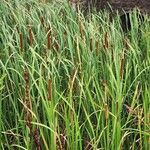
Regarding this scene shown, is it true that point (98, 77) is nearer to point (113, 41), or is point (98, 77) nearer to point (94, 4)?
point (113, 41)

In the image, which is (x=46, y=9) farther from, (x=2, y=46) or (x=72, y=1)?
(x=72, y=1)

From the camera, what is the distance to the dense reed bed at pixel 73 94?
60.2 inches

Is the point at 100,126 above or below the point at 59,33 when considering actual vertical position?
below

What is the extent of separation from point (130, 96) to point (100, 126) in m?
0.32

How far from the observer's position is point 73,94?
185 centimetres

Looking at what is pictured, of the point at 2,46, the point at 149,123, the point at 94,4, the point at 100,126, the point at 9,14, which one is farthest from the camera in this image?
the point at 94,4

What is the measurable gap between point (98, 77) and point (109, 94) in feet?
0.86

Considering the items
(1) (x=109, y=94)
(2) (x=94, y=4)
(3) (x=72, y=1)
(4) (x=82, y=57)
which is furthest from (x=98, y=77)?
(3) (x=72, y=1)

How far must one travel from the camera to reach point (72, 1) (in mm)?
3850

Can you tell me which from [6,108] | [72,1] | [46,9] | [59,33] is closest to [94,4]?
[72,1]

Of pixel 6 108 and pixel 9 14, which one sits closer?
pixel 6 108

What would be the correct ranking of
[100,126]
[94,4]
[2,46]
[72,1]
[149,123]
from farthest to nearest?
[72,1] < [94,4] < [2,46] < [100,126] < [149,123]

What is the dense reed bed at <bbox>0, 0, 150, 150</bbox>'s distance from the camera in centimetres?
153

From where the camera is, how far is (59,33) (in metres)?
2.38
